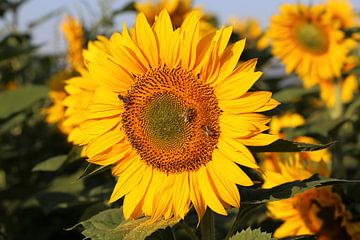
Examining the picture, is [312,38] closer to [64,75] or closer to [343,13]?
[343,13]

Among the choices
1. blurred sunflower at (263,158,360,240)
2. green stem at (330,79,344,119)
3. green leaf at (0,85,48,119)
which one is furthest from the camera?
green stem at (330,79,344,119)

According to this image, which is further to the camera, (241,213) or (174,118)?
(241,213)

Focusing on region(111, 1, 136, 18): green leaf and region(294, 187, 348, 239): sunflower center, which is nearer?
region(294, 187, 348, 239): sunflower center

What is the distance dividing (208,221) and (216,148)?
0.68 ft

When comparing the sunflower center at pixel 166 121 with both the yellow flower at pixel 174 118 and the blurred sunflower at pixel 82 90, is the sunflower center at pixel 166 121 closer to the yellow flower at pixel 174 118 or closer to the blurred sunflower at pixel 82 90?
the yellow flower at pixel 174 118

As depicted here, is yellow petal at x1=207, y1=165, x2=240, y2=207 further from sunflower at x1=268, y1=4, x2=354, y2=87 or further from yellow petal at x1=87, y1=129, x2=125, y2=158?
sunflower at x1=268, y1=4, x2=354, y2=87

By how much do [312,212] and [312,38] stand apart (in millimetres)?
1904

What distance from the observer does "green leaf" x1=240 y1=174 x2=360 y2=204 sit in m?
1.62

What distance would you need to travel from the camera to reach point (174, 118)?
5.55 ft

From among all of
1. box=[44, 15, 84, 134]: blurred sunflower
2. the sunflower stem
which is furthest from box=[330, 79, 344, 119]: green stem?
A: the sunflower stem

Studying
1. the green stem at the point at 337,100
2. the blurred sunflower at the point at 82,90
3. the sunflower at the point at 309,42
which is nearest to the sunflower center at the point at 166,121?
the blurred sunflower at the point at 82,90

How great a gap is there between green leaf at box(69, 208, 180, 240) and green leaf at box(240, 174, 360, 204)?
8.0 inches

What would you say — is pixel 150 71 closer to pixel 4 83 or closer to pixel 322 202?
pixel 322 202

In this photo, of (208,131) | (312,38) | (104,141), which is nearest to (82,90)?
(104,141)
